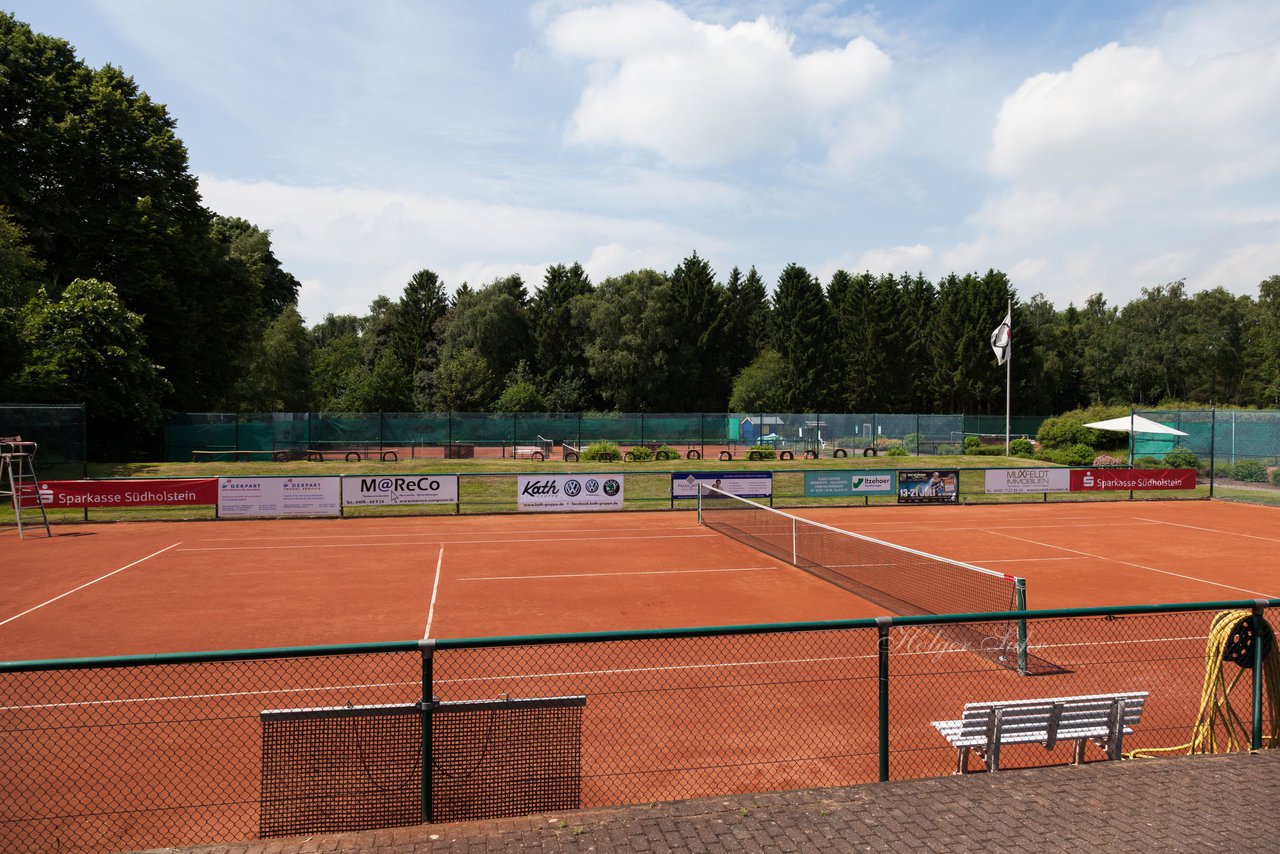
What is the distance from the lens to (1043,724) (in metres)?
7.72

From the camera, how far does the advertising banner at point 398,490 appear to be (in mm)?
29047

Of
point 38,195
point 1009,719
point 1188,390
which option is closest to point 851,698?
point 1009,719

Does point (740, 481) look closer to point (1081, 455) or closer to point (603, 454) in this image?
point (603, 454)

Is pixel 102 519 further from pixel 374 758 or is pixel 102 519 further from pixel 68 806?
pixel 374 758

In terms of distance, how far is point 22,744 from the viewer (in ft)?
28.3

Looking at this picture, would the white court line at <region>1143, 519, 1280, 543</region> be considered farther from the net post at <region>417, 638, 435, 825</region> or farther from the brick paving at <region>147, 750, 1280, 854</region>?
the net post at <region>417, 638, 435, 825</region>

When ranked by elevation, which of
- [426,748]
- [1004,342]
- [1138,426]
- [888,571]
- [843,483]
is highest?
[1004,342]

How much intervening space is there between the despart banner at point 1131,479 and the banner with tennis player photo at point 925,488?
18.9 ft

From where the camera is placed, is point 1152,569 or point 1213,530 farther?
point 1213,530

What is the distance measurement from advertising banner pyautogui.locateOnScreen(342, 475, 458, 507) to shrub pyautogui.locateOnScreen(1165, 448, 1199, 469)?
3509 cm

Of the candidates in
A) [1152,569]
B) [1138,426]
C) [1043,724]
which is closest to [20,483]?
[1043,724]

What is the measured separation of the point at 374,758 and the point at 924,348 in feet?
288

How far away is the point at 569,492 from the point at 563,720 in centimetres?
2382

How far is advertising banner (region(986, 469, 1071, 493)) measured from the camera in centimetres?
3306
